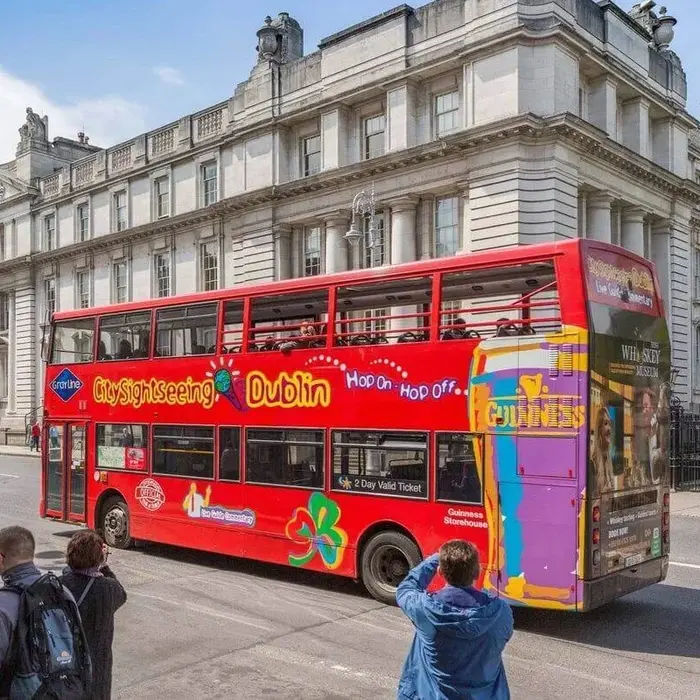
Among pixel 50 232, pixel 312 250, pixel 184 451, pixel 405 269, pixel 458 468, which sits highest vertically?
pixel 50 232

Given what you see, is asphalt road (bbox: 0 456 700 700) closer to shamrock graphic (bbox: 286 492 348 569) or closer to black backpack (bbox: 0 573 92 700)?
shamrock graphic (bbox: 286 492 348 569)

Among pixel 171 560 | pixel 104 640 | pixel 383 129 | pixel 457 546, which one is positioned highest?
pixel 383 129

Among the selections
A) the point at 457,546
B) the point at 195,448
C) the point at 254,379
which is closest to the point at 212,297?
the point at 254,379

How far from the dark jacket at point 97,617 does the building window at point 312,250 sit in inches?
1166

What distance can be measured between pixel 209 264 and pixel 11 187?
19786 mm

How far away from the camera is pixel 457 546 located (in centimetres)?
405

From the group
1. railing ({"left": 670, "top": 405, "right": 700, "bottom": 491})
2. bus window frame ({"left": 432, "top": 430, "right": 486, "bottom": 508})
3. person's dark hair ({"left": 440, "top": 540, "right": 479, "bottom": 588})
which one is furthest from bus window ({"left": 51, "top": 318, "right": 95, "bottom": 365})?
railing ({"left": 670, "top": 405, "right": 700, "bottom": 491})

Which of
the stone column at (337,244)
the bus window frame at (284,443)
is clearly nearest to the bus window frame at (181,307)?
the bus window frame at (284,443)

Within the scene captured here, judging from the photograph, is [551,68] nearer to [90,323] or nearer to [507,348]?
[90,323]

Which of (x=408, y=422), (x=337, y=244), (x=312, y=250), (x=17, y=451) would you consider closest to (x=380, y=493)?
(x=408, y=422)

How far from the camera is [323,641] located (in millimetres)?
8023

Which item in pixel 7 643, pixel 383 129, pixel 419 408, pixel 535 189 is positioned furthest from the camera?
pixel 383 129

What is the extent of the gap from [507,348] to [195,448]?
543 cm

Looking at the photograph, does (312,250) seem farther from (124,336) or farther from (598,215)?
(124,336)
